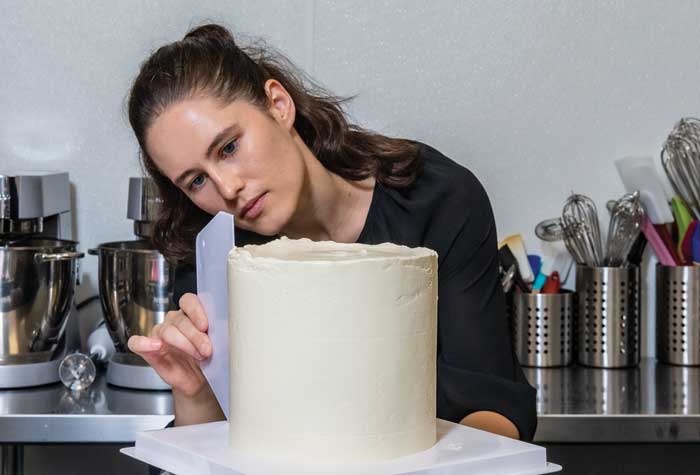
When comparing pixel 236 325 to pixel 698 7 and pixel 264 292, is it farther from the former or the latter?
pixel 698 7

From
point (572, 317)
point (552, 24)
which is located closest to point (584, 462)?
point (572, 317)

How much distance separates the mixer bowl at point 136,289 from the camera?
5.11 ft

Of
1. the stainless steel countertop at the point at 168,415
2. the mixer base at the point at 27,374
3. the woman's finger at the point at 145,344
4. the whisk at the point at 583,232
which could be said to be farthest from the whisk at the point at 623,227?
the woman's finger at the point at 145,344

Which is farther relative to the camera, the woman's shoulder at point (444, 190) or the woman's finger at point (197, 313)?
the woman's shoulder at point (444, 190)

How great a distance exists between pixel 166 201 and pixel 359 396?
757 mm

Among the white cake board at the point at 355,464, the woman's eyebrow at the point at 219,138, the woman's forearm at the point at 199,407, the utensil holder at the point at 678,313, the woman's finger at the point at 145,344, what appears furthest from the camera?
the utensil holder at the point at 678,313

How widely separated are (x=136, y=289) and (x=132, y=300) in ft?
0.06

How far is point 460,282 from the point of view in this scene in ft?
4.04

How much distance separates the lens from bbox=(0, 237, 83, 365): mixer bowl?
1532mm

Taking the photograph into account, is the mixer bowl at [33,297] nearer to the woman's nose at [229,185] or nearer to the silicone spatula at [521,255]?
the woman's nose at [229,185]

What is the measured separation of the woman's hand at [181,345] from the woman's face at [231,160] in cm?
21

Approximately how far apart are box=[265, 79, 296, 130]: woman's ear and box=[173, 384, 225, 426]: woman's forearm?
1.22 ft

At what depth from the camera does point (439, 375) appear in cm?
118

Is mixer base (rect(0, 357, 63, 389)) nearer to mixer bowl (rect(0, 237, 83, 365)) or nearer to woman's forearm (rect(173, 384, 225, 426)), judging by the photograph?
mixer bowl (rect(0, 237, 83, 365))
